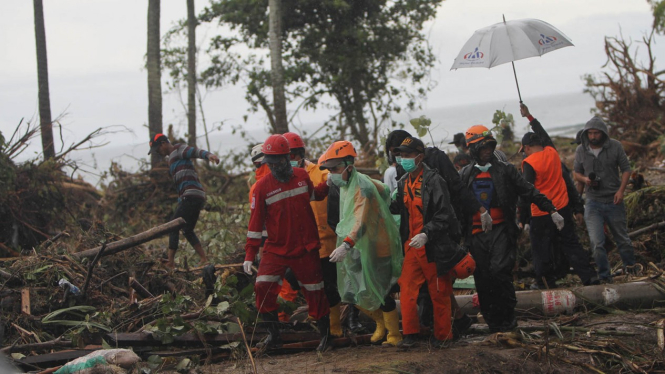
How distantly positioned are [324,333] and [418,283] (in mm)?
1038

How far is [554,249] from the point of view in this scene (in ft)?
25.6

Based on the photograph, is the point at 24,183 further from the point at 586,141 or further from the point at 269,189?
the point at 586,141

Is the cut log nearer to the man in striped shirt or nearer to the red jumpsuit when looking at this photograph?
the man in striped shirt

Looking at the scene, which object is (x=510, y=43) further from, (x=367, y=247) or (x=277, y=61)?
(x=277, y=61)

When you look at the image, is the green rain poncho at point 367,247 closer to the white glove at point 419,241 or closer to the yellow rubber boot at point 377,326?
the yellow rubber boot at point 377,326

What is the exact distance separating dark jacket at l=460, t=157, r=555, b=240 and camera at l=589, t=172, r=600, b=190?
68.3 inches

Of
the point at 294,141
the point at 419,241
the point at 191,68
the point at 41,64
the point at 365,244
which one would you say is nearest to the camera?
the point at 419,241

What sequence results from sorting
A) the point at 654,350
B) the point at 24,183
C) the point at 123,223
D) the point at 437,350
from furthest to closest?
the point at 123,223, the point at 24,183, the point at 437,350, the point at 654,350

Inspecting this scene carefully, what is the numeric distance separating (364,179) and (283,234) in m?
0.90

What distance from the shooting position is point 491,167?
6.22 m

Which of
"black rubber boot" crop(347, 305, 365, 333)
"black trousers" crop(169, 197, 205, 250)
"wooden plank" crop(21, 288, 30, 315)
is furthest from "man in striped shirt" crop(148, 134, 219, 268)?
"black rubber boot" crop(347, 305, 365, 333)

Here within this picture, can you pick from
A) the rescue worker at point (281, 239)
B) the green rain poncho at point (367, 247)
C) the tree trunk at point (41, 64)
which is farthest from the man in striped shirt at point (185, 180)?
the tree trunk at point (41, 64)

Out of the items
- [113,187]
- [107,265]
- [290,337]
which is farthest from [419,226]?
[113,187]

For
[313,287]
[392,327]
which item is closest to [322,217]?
[313,287]
